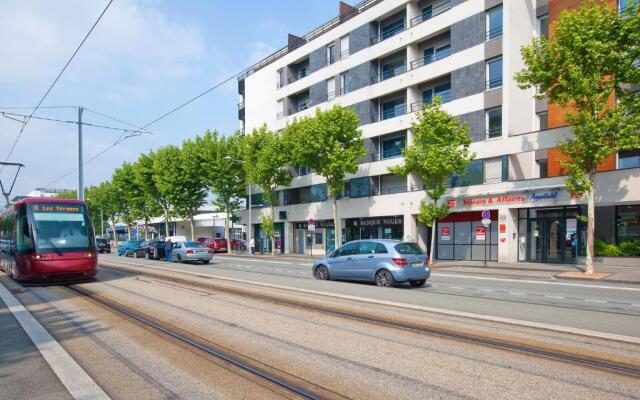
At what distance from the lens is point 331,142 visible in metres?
32.6

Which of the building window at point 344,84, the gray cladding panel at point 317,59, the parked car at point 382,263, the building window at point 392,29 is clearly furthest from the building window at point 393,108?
the parked car at point 382,263

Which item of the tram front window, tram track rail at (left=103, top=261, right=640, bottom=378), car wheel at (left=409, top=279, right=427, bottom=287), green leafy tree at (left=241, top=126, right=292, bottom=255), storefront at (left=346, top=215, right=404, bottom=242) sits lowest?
car wheel at (left=409, top=279, right=427, bottom=287)

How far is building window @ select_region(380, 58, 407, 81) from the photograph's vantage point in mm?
34906

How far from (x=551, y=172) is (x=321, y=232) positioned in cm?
2014

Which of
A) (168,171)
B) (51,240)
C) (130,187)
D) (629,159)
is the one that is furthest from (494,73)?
(130,187)

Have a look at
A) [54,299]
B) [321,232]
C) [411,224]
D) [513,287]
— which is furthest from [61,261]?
[321,232]

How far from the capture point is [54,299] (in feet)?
41.4

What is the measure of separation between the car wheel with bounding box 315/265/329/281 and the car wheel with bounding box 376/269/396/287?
2.62 meters

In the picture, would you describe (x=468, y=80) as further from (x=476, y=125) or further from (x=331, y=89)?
(x=331, y=89)

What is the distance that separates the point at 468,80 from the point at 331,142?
31.6 ft

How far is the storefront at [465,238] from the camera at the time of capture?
28641 millimetres

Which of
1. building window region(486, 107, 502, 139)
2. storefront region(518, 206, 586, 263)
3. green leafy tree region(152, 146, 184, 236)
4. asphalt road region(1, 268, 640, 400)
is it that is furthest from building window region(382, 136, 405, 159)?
asphalt road region(1, 268, 640, 400)

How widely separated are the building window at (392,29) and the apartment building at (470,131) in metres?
0.09

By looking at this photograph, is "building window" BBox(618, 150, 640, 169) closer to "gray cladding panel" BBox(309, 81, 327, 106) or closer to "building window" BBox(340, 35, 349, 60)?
"building window" BBox(340, 35, 349, 60)
